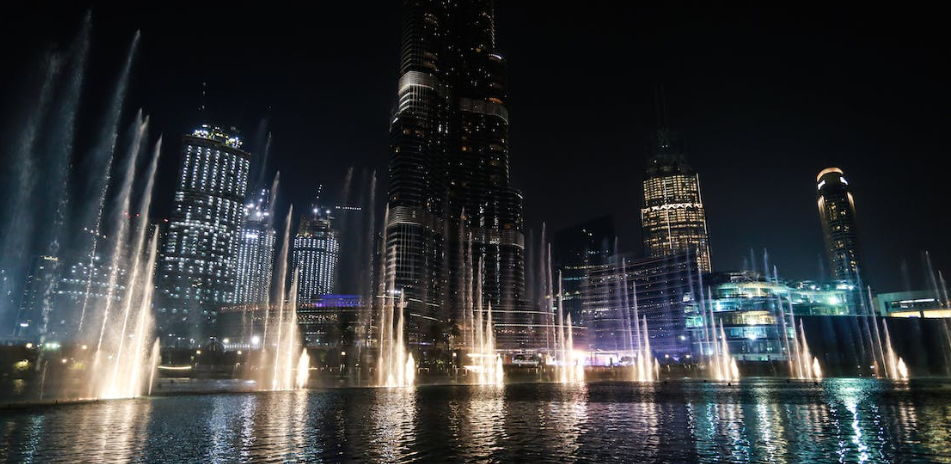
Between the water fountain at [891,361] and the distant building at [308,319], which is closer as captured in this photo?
the water fountain at [891,361]

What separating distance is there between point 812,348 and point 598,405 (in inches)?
5788

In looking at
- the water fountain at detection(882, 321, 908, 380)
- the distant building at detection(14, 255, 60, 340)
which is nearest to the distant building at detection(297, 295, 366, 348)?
the distant building at detection(14, 255, 60, 340)

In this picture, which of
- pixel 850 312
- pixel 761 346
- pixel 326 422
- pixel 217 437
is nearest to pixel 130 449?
pixel 217 437

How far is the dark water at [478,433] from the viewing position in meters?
18.3

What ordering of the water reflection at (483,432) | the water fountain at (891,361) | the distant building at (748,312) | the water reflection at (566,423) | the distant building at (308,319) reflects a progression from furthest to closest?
the distant building at (308,319) → the distant building at (748,312) → the water fountain at (891,361) → the water reflection at (566,423) → the water reflection at (483,432)

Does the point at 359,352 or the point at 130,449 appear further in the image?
the point at 359,352

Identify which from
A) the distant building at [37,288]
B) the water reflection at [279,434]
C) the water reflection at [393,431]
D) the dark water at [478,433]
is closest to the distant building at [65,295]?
the distant building at [37,288]

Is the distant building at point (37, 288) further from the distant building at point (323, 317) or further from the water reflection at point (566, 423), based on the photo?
the water reflection at point (566, 423)

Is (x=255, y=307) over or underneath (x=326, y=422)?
over

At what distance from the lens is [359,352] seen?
12669 centimetres

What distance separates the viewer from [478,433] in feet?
77.6

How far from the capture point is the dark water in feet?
60.0

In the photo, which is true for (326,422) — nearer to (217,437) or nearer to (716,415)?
(217,437)

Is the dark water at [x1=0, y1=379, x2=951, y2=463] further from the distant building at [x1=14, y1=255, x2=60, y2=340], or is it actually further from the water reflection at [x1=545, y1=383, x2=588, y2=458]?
the distant building at [x1=14, y1=255, x2=60, y2=340]
